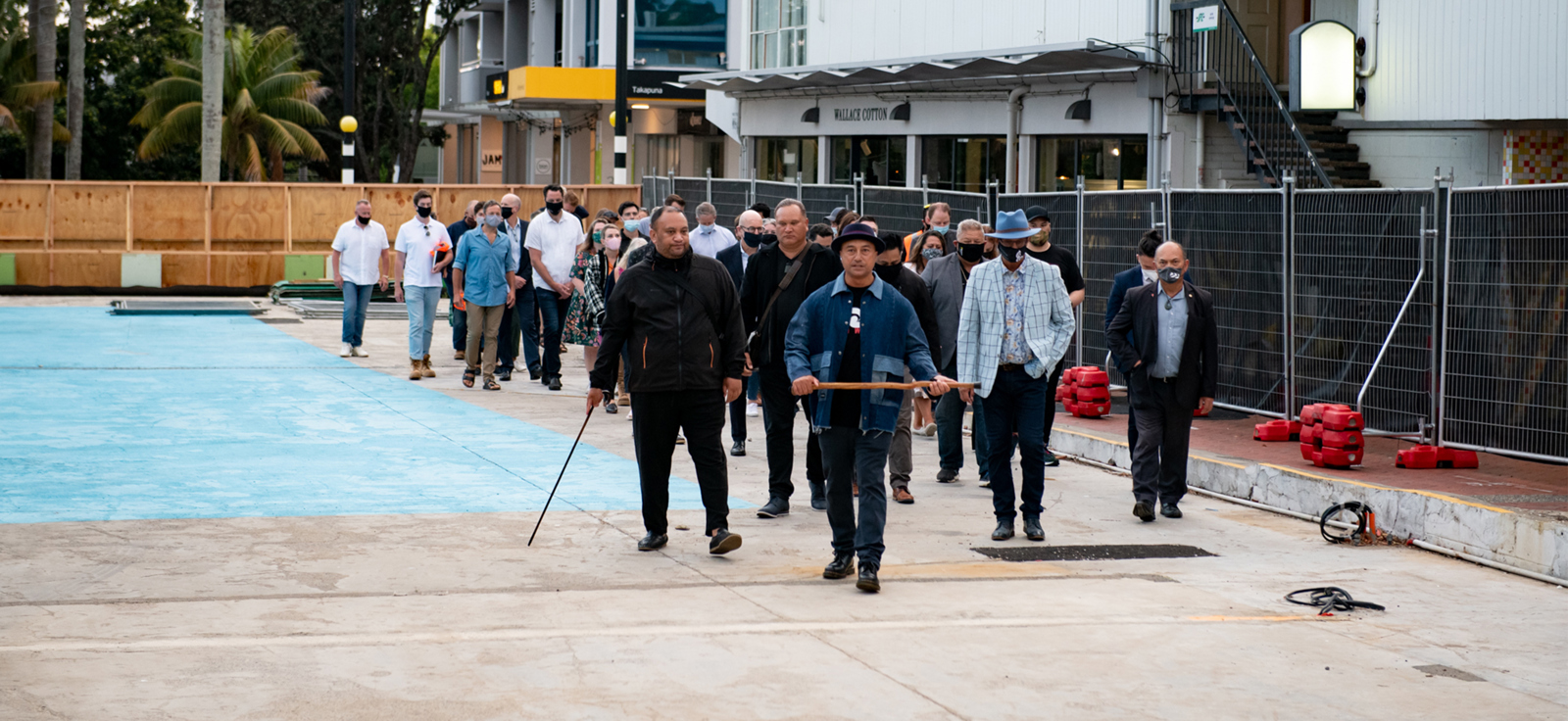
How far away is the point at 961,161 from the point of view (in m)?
29.7

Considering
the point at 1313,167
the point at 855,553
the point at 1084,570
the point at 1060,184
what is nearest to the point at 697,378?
the point at 855,553

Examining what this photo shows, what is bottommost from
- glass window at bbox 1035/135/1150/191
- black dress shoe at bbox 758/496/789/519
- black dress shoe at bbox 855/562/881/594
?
black dress shoe at bbox 855/562/881/594

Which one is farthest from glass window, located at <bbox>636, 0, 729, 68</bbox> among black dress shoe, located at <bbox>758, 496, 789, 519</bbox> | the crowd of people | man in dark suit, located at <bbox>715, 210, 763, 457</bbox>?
black dress shoe, located at <bbox>758, 496, 789, 519</bbox>

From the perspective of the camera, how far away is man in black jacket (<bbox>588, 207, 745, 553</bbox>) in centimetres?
866

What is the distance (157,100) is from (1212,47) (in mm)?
34288

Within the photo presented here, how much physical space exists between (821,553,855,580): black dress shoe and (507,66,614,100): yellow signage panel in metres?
41.2

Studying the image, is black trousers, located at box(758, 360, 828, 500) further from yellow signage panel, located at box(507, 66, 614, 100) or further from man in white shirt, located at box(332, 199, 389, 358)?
yellow signage panel, located at box(507, 66, 614, 100)

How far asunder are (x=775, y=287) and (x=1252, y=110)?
13902mm

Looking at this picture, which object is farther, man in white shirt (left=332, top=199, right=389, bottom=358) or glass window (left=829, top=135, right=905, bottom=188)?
glass window (left=829, top=135, right=905, bottom=188)

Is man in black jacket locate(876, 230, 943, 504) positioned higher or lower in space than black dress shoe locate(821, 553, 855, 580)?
higher

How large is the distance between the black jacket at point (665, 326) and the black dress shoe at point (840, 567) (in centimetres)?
120

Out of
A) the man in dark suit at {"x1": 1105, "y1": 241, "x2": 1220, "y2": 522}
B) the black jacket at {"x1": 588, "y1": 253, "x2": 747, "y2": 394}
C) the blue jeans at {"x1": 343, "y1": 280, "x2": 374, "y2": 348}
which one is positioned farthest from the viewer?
the blue jeans at {"x1": 343, "y1": 280, "x2": 374, "y2": 348}

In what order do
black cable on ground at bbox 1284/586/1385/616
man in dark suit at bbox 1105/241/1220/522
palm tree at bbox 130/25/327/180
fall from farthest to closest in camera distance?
palm tree at bbox 130/25/327/180, man in dark suit at bbox 1105/241/1220/522, black cable on ground at bbox 1284/586/1385/616

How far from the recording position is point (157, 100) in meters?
47.0
